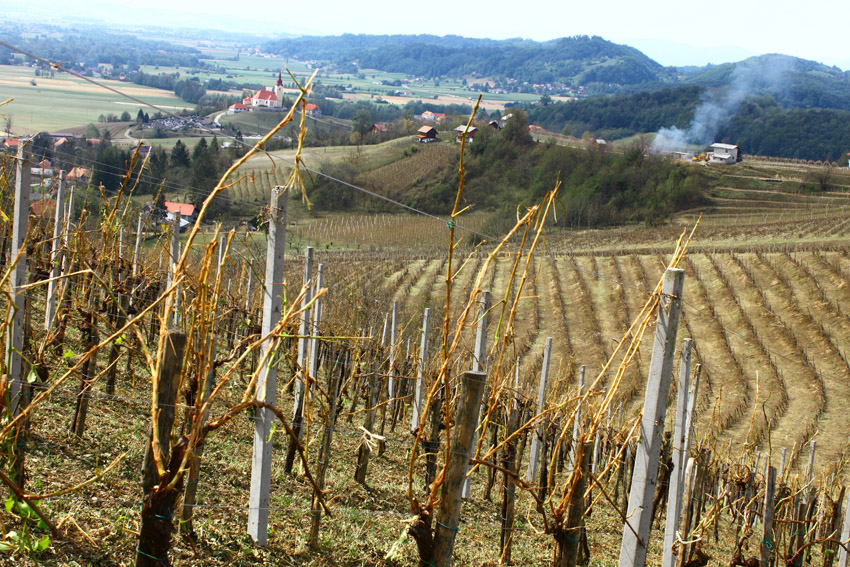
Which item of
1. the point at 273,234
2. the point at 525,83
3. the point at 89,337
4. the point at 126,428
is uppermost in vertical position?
the point at 525,83

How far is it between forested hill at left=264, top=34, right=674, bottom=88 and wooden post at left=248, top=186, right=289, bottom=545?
151 metres

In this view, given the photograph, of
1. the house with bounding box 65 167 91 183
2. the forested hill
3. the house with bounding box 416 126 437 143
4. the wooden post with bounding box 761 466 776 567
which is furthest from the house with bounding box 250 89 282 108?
the forested hill

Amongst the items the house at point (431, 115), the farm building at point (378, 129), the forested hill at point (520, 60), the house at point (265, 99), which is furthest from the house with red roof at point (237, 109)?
the forested hill at point (520, 60)

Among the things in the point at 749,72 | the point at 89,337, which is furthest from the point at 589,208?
the point at 749,72

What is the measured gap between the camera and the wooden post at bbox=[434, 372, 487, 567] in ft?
9.41

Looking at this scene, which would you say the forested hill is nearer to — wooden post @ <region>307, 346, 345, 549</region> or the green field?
the green field

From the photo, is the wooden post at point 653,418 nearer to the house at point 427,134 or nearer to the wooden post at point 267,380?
the wooden post at point 267,380

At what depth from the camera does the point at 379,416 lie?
12336mm

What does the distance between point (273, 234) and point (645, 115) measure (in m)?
101

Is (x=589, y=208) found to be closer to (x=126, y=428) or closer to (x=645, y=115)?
(x=126, y=428)

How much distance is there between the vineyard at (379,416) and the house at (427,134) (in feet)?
140

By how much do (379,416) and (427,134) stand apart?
53.2m

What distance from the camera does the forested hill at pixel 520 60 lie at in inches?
6333

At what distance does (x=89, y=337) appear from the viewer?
6371 mm
